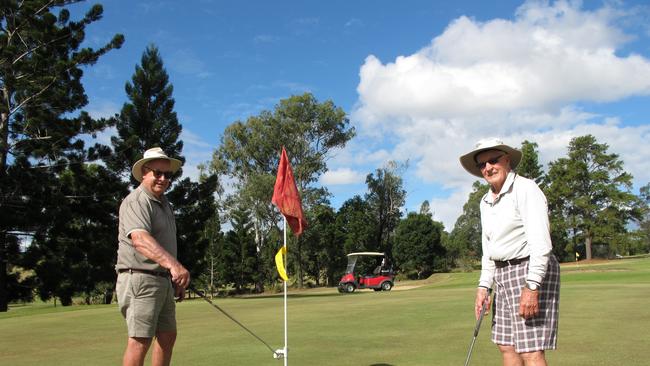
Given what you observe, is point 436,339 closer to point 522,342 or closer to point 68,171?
point 522,342

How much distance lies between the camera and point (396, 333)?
28.1 ft

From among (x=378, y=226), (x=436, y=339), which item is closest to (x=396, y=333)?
(x=436, y=339)

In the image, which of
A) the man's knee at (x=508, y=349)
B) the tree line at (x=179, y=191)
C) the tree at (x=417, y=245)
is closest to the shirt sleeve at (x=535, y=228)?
the man's knee at (x=508, y=349)

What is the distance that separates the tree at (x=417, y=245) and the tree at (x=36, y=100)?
4091cm

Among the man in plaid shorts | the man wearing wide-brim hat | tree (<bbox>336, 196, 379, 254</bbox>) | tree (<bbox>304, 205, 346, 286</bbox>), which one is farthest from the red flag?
tree (<bbox>336, 196, 379, 254</bbox>)

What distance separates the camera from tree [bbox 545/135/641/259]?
201ft

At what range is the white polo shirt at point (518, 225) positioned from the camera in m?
3.57

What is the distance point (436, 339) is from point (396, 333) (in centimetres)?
94

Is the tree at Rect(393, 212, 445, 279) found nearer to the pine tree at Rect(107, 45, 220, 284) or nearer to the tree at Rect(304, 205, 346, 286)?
the tree at Rect(304, 205, 346, 286)

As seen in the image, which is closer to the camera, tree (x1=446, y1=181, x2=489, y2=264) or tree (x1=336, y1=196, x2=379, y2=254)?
tree (x1=336, y1=196, x2=379, y2=254)

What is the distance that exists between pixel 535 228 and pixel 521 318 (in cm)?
64

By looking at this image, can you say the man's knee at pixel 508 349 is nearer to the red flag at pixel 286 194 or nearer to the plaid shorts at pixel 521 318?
the plaid shorts at pixel 521 318

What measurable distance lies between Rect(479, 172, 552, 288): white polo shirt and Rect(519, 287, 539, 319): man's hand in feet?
0.33

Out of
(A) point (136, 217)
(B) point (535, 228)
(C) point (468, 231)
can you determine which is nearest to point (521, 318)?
(B) point (535, 228)
